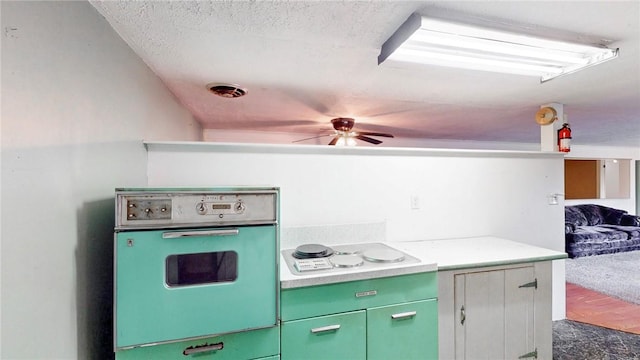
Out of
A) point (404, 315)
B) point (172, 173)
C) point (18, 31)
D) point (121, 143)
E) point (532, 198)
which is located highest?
point (18, 31)

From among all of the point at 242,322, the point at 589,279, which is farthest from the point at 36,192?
the point at 589,279

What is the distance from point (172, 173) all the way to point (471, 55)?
1.90m

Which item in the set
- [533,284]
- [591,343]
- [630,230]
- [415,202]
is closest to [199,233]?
[415,202]

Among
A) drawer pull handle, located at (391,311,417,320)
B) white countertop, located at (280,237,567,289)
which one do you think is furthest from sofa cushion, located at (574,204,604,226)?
drawer pull handle, located at (391,311,417,320)

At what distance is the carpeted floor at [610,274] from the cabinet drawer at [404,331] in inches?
128

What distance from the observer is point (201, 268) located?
1245mm

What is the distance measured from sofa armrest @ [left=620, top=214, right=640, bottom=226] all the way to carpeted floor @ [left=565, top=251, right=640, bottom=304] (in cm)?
79

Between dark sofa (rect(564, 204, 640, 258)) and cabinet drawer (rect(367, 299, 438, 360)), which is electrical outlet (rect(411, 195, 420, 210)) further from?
dark sofa (rect(564, 204, 640, 258))

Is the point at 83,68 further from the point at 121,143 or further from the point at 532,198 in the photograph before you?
the point at 532,198

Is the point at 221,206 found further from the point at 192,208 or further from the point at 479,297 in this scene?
the point at 479,297

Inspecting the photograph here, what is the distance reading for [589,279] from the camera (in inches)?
151

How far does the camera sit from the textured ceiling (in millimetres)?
1211

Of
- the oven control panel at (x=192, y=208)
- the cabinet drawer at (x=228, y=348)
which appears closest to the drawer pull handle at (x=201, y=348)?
the cabinet drawer at (x=228, y=348)

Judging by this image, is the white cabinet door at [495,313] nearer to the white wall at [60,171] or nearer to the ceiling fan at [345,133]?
the white wall at [60,171]
